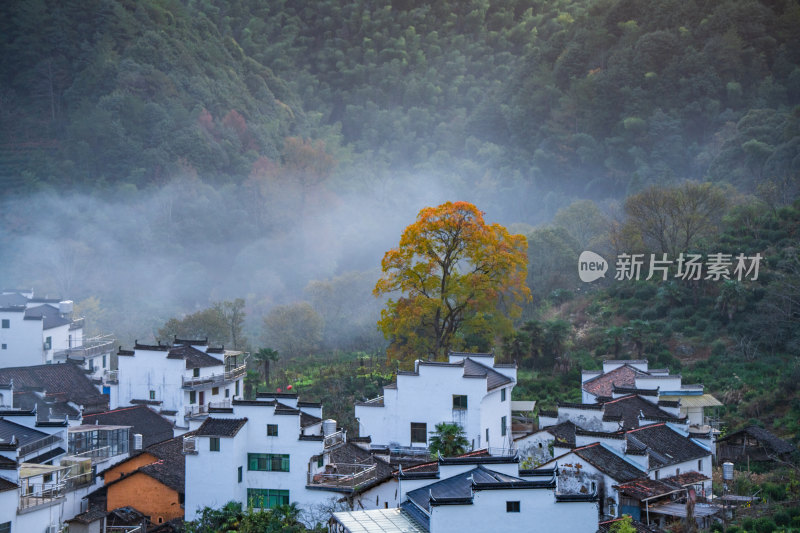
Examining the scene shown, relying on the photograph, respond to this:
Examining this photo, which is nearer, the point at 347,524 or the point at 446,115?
the point at 347,524

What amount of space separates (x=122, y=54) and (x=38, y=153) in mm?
12849

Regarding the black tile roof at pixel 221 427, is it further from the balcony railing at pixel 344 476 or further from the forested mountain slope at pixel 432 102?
the forested mountain slope at pixel 432 102

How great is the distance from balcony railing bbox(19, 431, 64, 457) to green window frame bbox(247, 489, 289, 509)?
6439 millimetres

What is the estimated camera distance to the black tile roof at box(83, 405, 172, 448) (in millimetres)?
34562

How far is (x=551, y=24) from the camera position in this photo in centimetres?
11512

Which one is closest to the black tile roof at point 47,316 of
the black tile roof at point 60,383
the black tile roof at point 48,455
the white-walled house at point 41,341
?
the white-walled house at point 41,341

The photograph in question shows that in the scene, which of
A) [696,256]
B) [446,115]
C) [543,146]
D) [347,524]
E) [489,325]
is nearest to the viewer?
[347,524]

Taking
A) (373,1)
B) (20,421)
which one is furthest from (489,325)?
(373,1)

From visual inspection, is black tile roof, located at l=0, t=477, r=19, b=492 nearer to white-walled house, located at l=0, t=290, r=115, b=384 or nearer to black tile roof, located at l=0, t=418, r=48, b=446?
black tile roof, located at l=0, t=418, r=48, b=446

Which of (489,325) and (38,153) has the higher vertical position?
(38,153)

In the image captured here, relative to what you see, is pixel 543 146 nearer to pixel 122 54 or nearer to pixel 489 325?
pixel 122 54

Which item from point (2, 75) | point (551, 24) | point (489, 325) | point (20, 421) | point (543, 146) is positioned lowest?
point (20, 421)

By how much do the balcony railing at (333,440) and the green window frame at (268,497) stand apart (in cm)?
177

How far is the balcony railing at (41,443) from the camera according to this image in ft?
91.0
